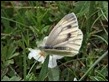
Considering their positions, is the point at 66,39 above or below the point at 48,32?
above

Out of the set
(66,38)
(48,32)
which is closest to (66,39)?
(66,38)

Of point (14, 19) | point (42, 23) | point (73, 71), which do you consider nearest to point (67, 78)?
point (73, 71)

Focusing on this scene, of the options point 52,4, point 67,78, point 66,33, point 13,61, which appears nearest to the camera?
point 66,33

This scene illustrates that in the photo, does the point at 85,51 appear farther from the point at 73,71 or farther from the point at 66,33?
the point at 66,33

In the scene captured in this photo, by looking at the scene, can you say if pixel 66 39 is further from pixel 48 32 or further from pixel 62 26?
pixel 48 32

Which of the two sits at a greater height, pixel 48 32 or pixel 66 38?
pixel 66 38

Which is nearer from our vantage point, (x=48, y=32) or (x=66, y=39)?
(x=66, y=39)

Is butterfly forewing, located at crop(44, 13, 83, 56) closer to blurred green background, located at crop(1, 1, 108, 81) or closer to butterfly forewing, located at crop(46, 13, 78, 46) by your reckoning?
butterfly forewing, located at crop(46, 13, 78, 46)

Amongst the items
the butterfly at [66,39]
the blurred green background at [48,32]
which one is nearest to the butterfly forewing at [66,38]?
the butterfly at [66,39]

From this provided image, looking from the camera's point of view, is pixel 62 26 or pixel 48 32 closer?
pixel 62 26

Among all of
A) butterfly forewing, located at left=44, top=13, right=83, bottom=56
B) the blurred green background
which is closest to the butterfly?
butterfly forewing, located at left=44, top=13, right=83, bottom=56
